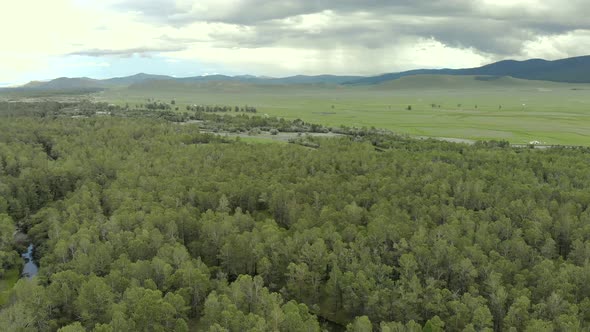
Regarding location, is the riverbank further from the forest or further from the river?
the forest

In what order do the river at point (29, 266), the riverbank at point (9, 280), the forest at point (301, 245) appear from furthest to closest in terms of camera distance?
the river at point (29, 266) → the riverbank at point (9, 280) → the forest at point (301, 245)

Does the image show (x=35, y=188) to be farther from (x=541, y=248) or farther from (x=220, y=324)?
(x=541, y=248)

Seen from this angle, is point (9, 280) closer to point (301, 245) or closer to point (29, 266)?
point (29, 266)

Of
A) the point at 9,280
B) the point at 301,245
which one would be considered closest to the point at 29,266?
the point at 9,280

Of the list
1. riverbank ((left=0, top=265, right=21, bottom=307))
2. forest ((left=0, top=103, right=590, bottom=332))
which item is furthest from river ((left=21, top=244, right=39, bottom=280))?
forest ((left=0, top=103, right=590, bottom=332))

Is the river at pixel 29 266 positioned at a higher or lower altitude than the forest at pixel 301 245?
lower

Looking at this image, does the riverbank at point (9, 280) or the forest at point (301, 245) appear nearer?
the forest at point (301, 245)

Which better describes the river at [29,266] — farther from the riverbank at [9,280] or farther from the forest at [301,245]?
the forest at [301,245]

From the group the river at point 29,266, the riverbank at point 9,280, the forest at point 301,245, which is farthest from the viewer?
the river at point 29,266

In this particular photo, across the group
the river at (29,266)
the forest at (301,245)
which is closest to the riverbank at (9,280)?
the river at (29,266)
